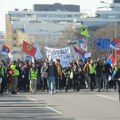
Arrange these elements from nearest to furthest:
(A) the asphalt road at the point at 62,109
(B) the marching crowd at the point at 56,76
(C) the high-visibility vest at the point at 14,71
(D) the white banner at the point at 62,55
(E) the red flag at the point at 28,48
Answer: (A) the asphalt road at the point at 62,109 < (B) the marching crowd at the point at 56,76 < (C) the high-visibility vest at the point at 14,71 < (D) the white banner at the point at 62,55 < (E) the red flag at the point at 28,48

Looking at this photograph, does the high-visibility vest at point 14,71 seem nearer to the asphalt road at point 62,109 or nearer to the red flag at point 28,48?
the asphalt road at point 62,109

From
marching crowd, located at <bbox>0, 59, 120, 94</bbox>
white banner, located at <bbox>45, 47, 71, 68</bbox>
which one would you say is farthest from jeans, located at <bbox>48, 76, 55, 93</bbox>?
white banner, located at <bbox>45, 47, 71, 68</bbox>

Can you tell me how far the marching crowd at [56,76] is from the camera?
3366 centimetres

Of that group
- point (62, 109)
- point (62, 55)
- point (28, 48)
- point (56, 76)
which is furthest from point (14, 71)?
point (62, 109)

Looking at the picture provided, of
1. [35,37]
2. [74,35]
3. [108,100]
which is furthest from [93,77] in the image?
[35,37]

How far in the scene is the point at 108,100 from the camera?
87.8ft

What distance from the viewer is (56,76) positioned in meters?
33.0

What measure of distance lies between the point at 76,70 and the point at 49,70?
105 inches

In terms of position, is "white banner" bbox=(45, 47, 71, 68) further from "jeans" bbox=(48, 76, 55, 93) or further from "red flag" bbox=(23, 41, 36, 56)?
"jeans" bbox=(48, 76, 55, 93)

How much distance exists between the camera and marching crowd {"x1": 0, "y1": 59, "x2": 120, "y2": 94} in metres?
33.7

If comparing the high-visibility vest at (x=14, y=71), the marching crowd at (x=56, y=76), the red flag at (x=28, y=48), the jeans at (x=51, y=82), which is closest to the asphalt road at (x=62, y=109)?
the jeans at (x=51, y=82)

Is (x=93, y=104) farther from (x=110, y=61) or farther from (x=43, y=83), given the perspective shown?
(x=110, y=61)

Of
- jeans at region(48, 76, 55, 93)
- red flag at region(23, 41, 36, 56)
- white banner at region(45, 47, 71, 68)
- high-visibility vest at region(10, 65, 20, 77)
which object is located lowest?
jeans at region(48, 76, 55, 93)

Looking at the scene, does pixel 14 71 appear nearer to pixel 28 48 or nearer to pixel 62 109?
pixel 28 48
